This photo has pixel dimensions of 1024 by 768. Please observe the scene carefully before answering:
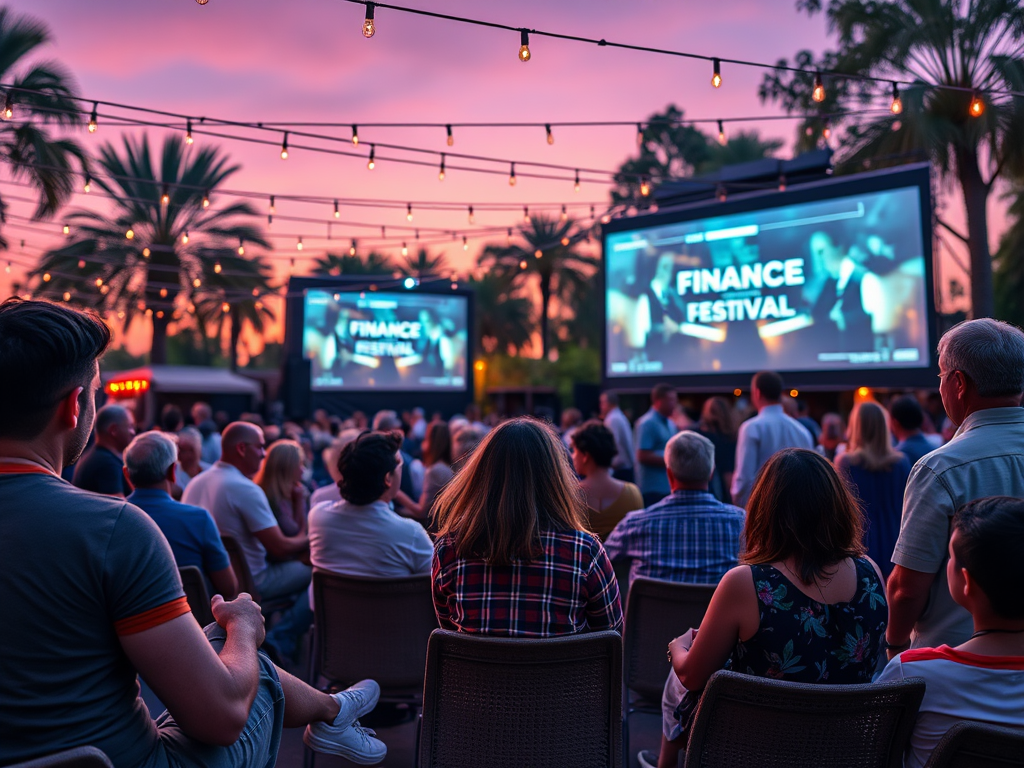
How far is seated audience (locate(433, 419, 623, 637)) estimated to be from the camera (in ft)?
7.56

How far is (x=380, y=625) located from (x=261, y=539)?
1.40 metres

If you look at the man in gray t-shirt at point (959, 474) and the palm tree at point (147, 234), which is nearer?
the man in gray t-shirt at point (959, 474)

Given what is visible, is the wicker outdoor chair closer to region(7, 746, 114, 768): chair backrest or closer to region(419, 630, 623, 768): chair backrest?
region(419, 630, 623, 768): chair backrest

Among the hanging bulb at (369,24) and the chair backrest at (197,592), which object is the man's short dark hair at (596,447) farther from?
the hanging bulb at (369,24)

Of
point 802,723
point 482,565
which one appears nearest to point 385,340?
point 482,565

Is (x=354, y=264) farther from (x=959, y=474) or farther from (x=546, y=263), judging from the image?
(x=959, y=474)

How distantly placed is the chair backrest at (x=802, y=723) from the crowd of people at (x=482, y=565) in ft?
0.25

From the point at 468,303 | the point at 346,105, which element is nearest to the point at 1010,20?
the point at 346,105

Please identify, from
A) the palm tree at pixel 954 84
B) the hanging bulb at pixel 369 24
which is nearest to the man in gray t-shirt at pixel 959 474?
the hanging bulb at pixel 369 24

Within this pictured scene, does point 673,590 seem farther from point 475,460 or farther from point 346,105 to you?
point 346,105

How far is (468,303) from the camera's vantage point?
20812 mm

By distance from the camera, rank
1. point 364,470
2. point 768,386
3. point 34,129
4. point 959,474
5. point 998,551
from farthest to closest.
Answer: point 34,129 → point 768,386 → point 364,470 → point 959,474 → point 998,551

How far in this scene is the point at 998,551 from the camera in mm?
1653

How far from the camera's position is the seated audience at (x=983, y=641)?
166 cm
